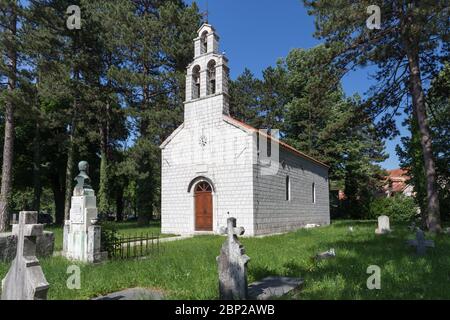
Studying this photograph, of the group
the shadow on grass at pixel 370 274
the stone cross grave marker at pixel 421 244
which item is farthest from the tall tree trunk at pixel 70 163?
the stone cross grave marker at pixel 421 244

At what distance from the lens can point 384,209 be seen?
119 ft

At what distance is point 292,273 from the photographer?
7750 mm

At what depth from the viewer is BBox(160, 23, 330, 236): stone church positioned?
680 inches

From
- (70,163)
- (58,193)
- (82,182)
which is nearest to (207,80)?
(82,182)

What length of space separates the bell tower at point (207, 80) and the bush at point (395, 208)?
975 inches

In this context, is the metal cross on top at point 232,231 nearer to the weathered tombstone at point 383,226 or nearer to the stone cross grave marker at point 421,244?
the stone cross grave marker at point 421,244

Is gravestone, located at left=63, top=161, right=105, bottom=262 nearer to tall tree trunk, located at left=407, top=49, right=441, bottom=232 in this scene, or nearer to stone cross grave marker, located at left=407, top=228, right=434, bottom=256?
stone cross grave marker, located at left=407, top=228, right=434, bottom=256

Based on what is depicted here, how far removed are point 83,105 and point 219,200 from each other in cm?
1309

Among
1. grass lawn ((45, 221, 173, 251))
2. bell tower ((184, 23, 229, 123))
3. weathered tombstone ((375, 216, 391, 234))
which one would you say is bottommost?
grass lawn ((45, 221, 173, 251))

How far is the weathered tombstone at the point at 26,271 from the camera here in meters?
4.48

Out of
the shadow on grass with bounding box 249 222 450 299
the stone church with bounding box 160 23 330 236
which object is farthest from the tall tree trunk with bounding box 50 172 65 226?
the shadow on grass with bounding box 249 222 450 299

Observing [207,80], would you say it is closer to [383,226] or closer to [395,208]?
[383,226]

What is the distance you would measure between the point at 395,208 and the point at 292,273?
32271 millimetres
